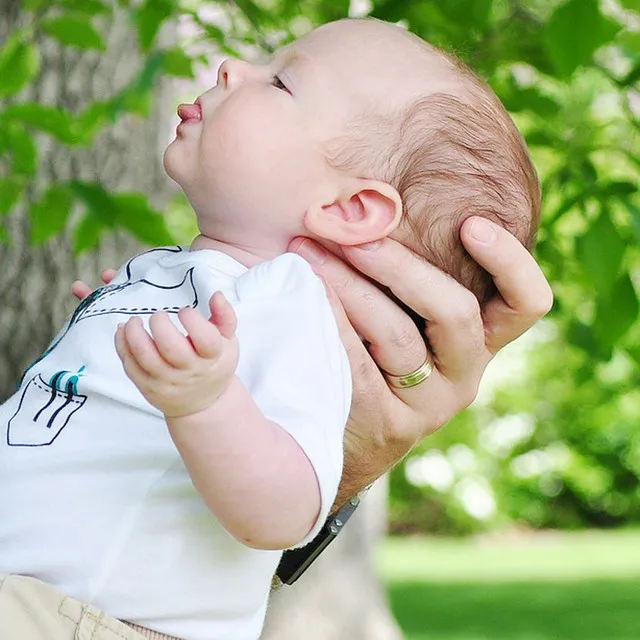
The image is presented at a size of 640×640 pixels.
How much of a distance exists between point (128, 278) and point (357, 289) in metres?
0.36

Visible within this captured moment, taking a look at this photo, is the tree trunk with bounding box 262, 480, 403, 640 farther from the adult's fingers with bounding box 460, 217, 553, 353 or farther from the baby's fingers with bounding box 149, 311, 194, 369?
the baby's fingers with bounding box 149, 311, 194, 369

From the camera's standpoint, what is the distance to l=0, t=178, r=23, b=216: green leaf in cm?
280

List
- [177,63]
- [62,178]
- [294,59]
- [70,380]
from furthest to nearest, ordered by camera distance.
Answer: [62,178] → [177,63] → [294,59] → [70,380]

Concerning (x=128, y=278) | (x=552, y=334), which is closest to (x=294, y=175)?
(x=128, y=278)

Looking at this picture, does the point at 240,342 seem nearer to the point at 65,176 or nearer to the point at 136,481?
the point at 136,481

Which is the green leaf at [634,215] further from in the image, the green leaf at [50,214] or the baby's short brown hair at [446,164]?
the green leaf at [50,214]

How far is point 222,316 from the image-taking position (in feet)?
4.59

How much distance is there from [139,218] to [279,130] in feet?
3.14

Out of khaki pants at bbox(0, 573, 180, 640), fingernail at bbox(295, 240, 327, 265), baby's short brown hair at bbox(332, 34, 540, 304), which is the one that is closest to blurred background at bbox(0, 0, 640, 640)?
baby's short brown hair at bbox(332, 34, 540, 304)

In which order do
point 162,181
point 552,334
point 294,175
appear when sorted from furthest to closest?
1. point 552,334
2. point 162,181
3. point 294,175

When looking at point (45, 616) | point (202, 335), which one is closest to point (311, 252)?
point (202, 335)

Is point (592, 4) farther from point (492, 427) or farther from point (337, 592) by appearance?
point (492, 427)

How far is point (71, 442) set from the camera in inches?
64.5

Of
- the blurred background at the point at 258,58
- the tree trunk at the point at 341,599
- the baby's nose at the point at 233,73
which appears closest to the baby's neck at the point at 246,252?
the baby's nose at the point at 233,73
